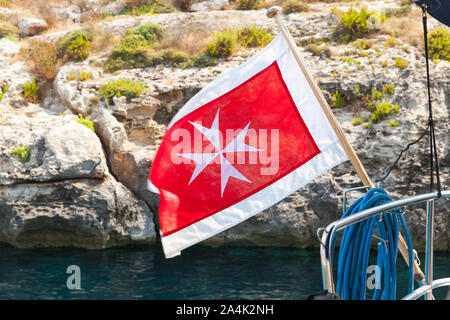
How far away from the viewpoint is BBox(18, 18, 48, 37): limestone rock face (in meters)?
16.8

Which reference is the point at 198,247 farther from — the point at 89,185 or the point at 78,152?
the point at 78,152

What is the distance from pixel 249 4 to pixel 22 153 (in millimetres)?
11942

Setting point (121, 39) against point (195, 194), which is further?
point (121, 39)

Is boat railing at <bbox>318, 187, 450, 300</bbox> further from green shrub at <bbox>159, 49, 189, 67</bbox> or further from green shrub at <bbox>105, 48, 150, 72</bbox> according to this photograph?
green shrub at <bbox>105, 48, 150, 72</bbox>

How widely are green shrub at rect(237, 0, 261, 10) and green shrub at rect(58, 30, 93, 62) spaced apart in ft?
23.9

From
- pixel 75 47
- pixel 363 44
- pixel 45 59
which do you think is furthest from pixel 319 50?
pixel 45 59

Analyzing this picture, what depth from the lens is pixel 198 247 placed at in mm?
9461

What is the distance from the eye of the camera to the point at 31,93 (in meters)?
12.1

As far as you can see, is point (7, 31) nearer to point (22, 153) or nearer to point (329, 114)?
point (22, 153)

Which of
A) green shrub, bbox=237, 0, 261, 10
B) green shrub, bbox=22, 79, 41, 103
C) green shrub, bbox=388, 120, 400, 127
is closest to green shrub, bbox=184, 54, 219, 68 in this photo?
green shrub, bbox=22, 79, 41, 103
